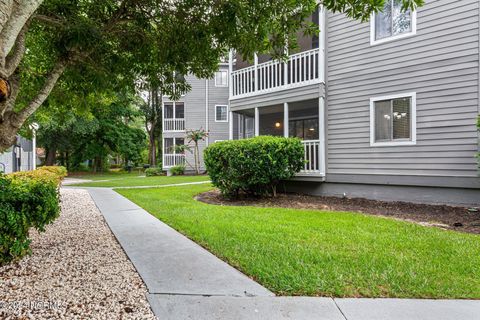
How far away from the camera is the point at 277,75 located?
10.1m

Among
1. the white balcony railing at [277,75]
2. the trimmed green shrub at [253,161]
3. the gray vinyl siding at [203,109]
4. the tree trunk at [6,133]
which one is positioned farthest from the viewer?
the gray vinyl siding at [203,109]

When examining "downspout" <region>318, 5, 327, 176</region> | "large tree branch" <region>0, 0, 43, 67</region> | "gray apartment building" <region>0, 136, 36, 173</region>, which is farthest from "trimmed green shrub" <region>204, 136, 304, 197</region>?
"gray apartment building" <region>0, 136, 36, 173</region>

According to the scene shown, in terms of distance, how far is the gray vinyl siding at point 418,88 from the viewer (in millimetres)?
7062

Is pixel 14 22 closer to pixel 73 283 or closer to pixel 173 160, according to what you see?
pixel 73 283

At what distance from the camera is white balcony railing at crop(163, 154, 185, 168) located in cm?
2167

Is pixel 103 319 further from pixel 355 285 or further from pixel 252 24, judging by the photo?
pixel 252 24

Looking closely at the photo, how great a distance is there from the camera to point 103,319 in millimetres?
2295

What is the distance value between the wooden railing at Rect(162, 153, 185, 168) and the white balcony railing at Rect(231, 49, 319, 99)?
11262 millimetres

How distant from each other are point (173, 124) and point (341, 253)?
2021 centimetres

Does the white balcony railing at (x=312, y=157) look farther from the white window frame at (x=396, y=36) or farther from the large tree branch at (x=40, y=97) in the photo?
the large tree branch at (x=40, y=97)

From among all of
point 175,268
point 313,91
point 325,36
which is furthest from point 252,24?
point 325,36

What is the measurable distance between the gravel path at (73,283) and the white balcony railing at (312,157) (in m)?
6.35

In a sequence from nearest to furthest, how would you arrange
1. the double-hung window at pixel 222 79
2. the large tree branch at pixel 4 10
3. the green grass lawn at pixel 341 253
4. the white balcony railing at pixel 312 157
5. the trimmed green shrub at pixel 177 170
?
the large tree branch at pixel 4 10 < the green grass lawn at pixel 341 253 < the white balcony railing at pixel 312 157 < the trimmed green shrub at pixel 177 170 < the double-hung window at pixel 222 79

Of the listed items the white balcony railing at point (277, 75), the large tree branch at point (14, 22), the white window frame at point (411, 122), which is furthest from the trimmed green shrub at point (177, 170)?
the large tree branch at point (14, 22)
